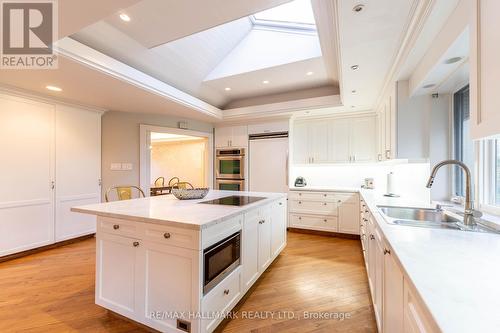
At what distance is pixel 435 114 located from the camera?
2.22m

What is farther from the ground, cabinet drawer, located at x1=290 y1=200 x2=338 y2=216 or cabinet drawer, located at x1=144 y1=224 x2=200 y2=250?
cabinet drawer, located at x1=144 y1=224 x2=200 y2=250

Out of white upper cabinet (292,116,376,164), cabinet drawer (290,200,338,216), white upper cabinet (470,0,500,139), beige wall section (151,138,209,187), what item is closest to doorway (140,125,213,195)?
beige wall section (151,138,209,187)

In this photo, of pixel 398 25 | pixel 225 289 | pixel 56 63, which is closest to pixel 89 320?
pixel 225 289

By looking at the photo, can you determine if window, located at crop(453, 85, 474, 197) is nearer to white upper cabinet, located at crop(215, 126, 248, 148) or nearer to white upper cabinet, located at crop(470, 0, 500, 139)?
white upper cabinet, located at crop(470, 0, 500, 139)

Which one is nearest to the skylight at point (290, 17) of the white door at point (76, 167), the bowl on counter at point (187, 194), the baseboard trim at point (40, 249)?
the bowl on counter at point (187, 194)

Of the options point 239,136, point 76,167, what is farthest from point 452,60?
point 76,167

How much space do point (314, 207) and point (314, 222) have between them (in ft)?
0.91

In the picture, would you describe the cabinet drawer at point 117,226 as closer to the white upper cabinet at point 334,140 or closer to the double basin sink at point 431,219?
the double basin sink at point 431,219

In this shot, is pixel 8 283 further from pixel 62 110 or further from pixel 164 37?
pixel 164 37

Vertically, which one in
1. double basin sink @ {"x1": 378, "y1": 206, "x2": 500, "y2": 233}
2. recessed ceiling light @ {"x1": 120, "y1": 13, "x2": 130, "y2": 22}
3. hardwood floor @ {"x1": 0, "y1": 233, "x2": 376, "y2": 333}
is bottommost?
hardwood floor @ {"x1": 0, "y1": 233, "x2": 376, "y2": 333}

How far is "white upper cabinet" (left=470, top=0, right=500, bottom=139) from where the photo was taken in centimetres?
81

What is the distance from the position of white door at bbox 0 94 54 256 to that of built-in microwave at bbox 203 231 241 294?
3.17 metres

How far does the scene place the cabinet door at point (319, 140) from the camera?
13.5 feet

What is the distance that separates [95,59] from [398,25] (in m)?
2.83
